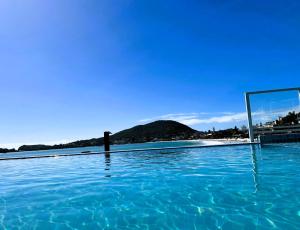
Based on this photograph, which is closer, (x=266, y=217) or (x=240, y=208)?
(x=266, y=217)

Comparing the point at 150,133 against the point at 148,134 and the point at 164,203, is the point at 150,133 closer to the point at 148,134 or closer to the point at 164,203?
the point at 148,134

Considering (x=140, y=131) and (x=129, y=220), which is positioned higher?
(x=140, y=131)

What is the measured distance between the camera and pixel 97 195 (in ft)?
19.5

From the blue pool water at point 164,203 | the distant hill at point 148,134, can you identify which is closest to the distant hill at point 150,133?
the distant hill at point 148,134

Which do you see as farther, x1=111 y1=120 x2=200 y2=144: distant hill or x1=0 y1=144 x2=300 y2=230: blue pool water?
x1=111 y1=120 x2=200 y2=144: distant hill

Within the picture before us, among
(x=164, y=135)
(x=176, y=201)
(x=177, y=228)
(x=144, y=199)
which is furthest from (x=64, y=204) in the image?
(x=164, y=135)

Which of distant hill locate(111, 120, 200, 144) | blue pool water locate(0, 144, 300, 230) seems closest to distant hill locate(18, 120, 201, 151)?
distant hill locate(111, 120, 200, 144)

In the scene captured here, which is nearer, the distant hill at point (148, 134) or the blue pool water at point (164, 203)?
the blue pool water at point (164, 203)

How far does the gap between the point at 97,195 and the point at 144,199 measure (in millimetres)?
1225

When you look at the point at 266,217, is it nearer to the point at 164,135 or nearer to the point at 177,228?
the point at 177,228

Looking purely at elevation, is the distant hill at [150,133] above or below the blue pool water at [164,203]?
above

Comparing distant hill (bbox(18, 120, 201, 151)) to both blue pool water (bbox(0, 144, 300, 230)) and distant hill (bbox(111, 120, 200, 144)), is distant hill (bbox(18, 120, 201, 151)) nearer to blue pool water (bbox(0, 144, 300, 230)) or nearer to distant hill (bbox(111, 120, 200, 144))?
distant hill (bbox(111, 120, 200, 144))

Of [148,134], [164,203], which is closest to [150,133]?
[148,134]

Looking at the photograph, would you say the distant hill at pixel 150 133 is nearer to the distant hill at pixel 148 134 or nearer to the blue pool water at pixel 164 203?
the distant hill at pixel 148 134
